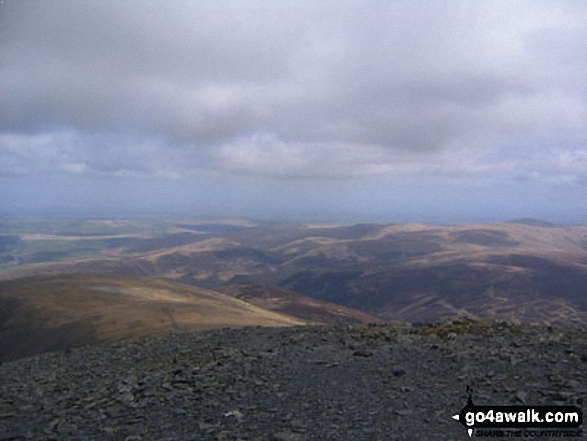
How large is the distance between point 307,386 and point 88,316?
27131 mm

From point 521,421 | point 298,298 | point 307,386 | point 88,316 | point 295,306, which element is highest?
point 521,421

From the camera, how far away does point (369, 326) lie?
19.9 m

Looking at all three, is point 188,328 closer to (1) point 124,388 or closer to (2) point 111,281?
(1) point 124,388

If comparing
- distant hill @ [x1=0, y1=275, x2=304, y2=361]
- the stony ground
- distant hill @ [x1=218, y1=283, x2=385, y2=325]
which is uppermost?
the stony ground

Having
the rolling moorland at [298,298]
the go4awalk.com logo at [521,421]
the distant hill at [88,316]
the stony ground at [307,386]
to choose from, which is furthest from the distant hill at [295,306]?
the go4awalk.com logo at [521,421]

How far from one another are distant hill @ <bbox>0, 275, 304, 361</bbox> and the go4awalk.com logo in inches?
758

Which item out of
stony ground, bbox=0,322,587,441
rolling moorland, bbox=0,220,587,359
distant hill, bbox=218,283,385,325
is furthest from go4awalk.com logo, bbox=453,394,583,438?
distant hill, bbox=218,283,385,325

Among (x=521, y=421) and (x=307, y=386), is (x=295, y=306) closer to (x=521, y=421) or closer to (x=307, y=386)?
(x=307, y=386)

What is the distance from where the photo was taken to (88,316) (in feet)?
112

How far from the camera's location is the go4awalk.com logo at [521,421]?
8.84 meters

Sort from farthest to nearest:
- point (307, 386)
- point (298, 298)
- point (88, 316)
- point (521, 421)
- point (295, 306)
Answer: point (298, 298), point (295, 306), point (88, 316), point (307, 386), point (521, 421)

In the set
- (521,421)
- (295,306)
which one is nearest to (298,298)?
(295,306)

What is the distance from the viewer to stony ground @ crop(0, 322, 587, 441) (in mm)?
9898

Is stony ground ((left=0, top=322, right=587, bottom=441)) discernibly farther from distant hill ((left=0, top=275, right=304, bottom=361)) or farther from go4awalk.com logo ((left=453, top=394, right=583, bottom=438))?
distant hill ((left=0, top=275, right=304, bottom=361))
